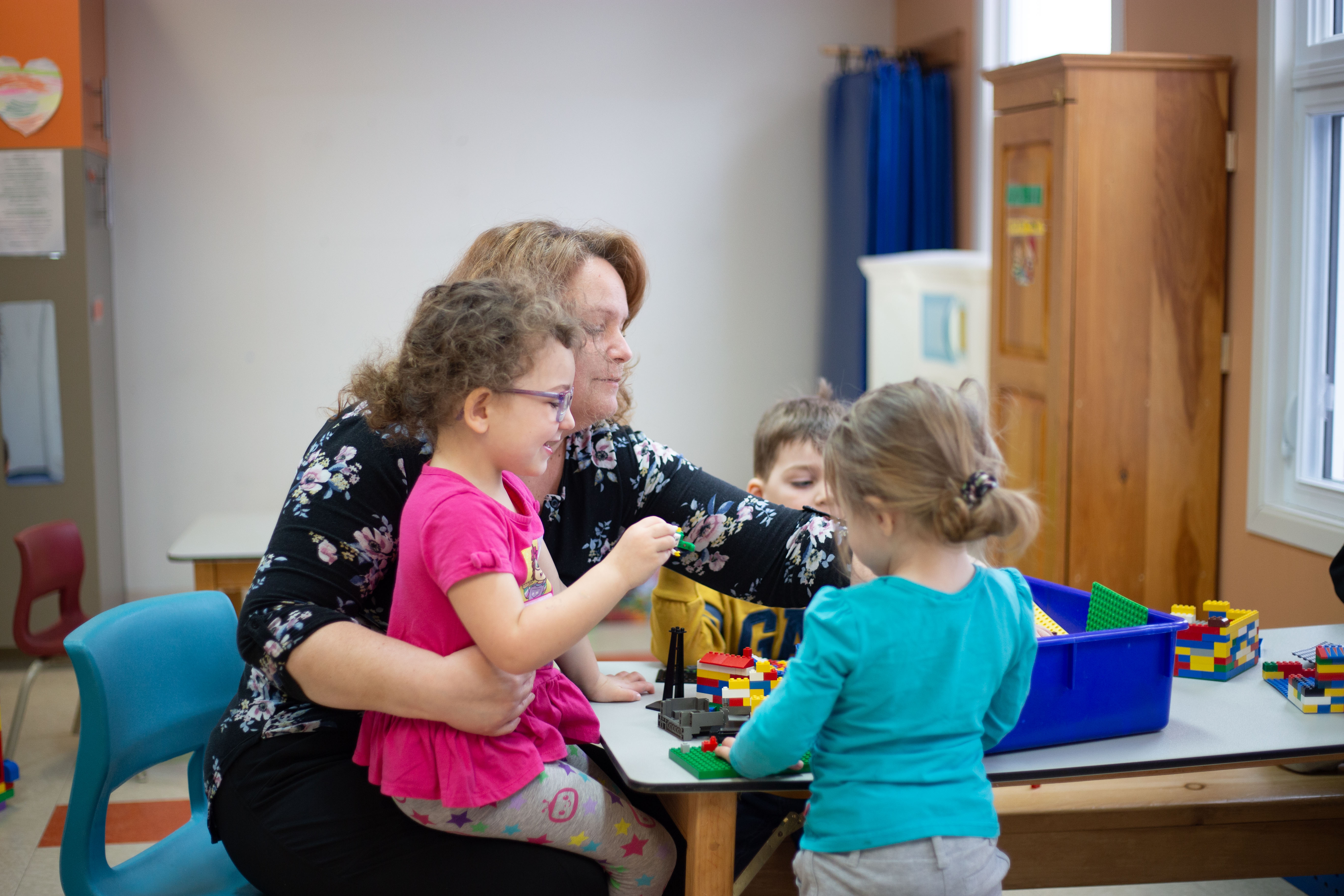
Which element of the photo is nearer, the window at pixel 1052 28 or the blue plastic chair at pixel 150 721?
the blue plastic chair at pixel 150 721

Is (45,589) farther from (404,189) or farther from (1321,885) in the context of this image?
(1321,885)

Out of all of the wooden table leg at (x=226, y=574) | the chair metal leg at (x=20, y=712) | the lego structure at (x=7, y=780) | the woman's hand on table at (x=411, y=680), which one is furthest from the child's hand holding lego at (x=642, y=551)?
the chair metal leg at (x=20, y=712)

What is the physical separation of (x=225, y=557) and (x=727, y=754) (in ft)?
7.53

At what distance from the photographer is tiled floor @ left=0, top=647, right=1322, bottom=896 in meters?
2.46

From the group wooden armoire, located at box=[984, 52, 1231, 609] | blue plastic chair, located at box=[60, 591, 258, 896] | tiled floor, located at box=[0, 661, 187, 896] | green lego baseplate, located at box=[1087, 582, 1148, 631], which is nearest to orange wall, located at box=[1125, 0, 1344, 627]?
wooden armoire, located at box=[984, 52, 1231, 609]

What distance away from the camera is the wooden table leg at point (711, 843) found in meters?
1.31

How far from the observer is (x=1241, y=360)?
10.0ft

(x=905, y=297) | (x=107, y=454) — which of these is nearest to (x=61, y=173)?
(x=107, y=454)

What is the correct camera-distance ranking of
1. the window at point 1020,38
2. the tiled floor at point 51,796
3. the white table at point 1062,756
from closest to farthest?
the white table at point 1062,756 < the tiled floor at point 51,796 < the window at point 1020,38

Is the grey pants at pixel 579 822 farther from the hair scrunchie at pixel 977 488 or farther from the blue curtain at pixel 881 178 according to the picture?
the blue curtain at pixel 881 178

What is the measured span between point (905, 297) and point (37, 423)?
3.24 metres

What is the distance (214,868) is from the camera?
1.57 metres

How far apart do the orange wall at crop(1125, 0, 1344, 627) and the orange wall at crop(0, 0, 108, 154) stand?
3.70 m

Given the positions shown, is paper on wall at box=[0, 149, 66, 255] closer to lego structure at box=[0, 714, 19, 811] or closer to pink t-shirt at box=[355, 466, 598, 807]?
lego structure at box=[0, 714, 19, 811]
